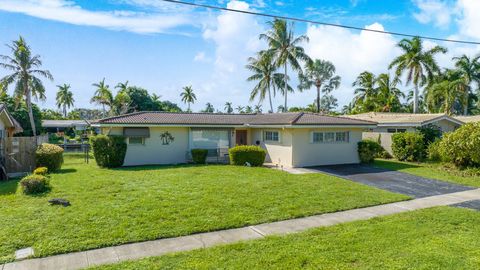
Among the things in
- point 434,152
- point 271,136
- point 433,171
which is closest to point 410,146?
point 434,152

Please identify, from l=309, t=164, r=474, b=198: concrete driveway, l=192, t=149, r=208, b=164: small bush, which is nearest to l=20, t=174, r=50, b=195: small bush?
l=192, t=149, r=208, b=164: small bush

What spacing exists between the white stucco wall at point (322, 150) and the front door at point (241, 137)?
5.10m

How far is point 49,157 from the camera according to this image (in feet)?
48.3

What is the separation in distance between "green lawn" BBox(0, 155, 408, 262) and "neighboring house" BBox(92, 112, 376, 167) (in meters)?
3.94

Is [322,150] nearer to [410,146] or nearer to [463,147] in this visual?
[410,146]

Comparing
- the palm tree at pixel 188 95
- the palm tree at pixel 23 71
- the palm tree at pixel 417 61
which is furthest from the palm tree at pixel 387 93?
the palm tree at pixel 188 95

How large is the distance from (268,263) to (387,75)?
135ft

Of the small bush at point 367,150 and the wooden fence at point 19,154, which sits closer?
the wooden fence at point 19,154

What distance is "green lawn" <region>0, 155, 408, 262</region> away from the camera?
6.45m

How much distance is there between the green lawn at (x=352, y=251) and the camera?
5238 millimetres

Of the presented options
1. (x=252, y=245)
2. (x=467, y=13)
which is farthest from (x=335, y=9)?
(x=252, y=245)

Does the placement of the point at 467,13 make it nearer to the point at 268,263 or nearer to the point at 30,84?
the point at 268,263

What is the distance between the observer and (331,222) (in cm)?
772

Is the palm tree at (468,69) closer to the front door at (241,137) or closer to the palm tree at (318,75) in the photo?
the palm tree at (318,75)
